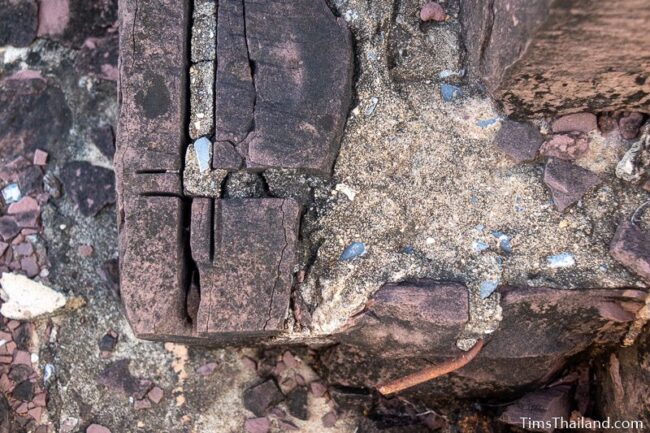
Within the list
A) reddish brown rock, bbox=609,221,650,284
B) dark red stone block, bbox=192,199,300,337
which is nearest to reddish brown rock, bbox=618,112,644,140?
reddish brown rock, bbox=609,221,650,284

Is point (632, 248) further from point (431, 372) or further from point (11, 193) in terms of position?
point (11, 193)

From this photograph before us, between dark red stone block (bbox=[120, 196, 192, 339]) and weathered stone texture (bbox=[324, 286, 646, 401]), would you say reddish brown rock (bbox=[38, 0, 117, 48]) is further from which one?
weathered stone texture (bbox=[324, 286, 646, 401])

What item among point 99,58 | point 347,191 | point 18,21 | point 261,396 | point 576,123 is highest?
point 18,21

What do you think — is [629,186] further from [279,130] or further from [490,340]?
[279,130]

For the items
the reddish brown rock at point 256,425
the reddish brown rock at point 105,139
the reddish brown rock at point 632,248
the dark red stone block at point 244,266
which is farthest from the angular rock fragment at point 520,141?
the reddish brown rock at point 105,139

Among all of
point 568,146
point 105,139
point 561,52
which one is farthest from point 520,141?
point 105,139
